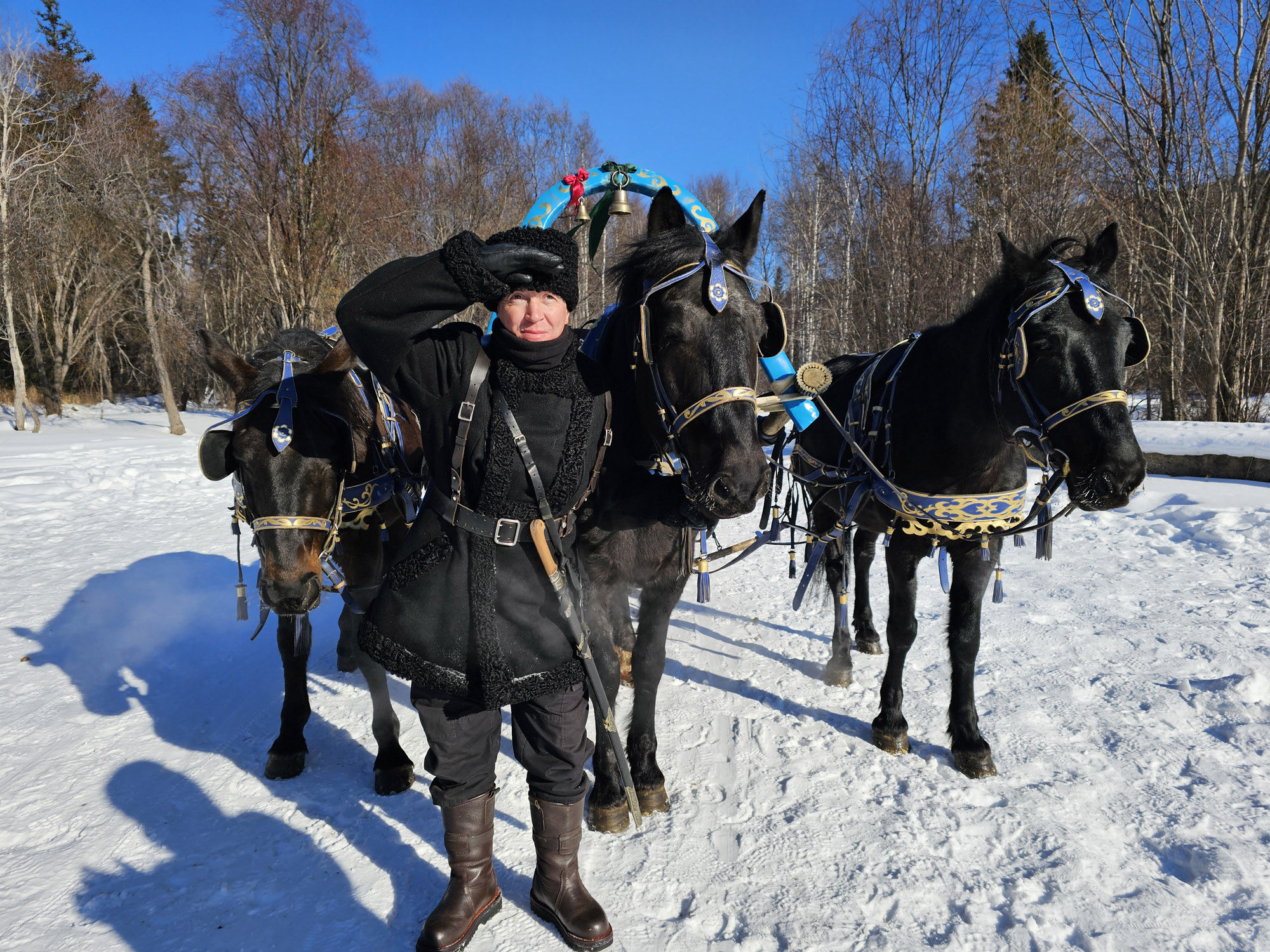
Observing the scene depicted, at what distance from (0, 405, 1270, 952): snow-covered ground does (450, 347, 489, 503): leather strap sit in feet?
5.10

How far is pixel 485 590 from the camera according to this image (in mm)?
2047

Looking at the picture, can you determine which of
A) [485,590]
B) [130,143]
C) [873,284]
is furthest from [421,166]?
[485,590]

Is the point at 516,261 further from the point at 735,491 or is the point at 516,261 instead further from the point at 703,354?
the point at 735,491

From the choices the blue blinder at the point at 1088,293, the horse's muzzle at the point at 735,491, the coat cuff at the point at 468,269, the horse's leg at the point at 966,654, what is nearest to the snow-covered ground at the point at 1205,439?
the horse's leg at the point at 966,654

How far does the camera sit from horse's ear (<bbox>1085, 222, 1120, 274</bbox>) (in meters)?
2.74

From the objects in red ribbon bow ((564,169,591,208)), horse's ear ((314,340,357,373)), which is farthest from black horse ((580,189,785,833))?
horse's ear ((314,340,357,373))

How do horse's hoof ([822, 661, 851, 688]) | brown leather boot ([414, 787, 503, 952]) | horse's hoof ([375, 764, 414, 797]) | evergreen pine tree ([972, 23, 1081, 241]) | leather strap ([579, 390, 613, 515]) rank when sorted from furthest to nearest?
evergreen pine tree ([972, 23, 1081, 241])
horse's hoof ([822, 661, 851, 688])
horse's hoof ([375, 764, 414, 797])
leather strap ([579, 390, 613, 515])
brown leather boot ([414, 787, 503, 952])

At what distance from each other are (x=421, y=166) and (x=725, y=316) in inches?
874

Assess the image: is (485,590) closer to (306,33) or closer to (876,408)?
(876,408)

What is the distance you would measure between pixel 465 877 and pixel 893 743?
7.28 feet

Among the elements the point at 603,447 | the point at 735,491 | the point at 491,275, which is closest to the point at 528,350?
the point at 491,275

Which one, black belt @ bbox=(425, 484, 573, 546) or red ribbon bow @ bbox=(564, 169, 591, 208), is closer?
black belt @ bbox=(425, 484, 573, 546)

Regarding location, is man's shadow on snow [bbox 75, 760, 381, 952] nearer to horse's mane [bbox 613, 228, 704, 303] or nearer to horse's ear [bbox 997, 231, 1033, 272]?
horse's mane [bbox 613, 228, 704, 303]

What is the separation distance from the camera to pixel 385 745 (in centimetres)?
315
